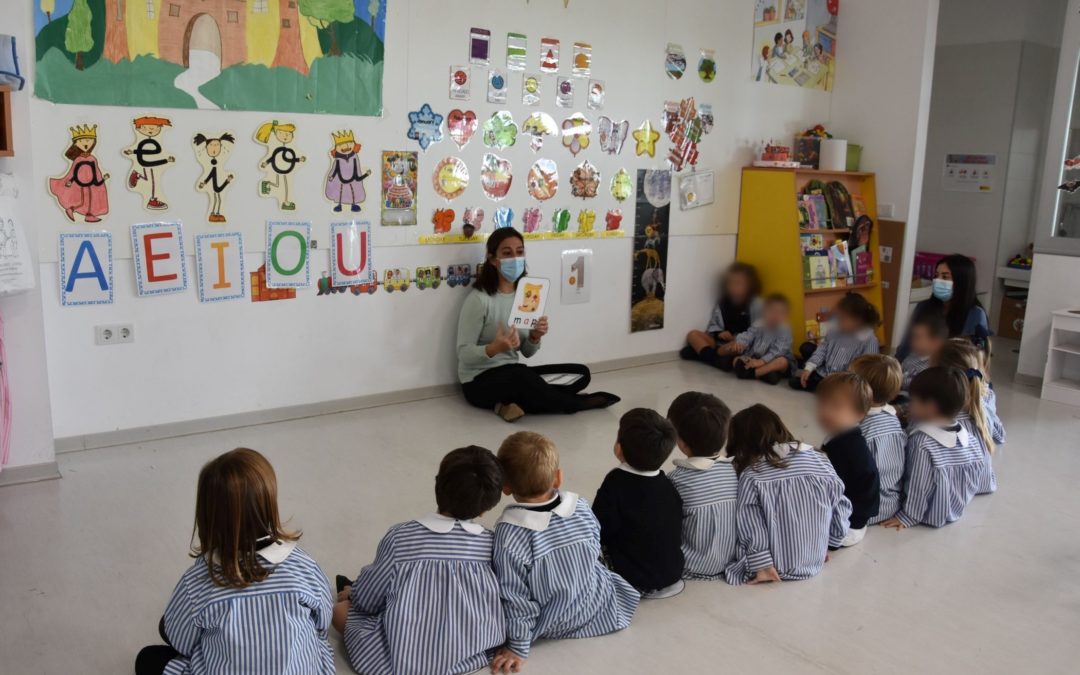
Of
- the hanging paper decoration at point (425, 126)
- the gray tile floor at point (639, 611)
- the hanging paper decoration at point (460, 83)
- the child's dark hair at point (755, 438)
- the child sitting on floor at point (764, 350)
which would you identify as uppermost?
the hanging paper decoration at point (460, 83)

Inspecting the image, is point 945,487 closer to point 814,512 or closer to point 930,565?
point 930,565

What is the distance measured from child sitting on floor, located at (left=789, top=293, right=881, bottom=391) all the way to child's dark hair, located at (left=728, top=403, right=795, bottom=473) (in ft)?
9.32

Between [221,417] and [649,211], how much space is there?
3.14m

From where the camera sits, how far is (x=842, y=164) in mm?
6688

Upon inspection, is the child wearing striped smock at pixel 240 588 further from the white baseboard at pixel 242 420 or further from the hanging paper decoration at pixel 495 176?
the hanging paper decoration at pixel 495 176

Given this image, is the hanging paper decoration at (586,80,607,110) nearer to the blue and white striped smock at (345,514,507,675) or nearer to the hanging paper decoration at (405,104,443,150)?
the hanging paper decoration at (405,104,443,150)

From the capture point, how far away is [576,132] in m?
5.66

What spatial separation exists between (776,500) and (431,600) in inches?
49.8

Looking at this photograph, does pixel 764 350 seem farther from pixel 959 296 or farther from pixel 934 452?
pixel 934 452

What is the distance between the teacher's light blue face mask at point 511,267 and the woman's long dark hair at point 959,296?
239 cm

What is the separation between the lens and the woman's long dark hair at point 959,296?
497cm

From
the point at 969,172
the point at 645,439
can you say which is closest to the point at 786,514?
the point at 645,439

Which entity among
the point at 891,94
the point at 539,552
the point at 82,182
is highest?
the point at 891,94

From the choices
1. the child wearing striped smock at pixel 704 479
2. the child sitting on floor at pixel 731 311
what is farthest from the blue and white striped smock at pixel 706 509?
the child sitting on floor at pixel 731 311
